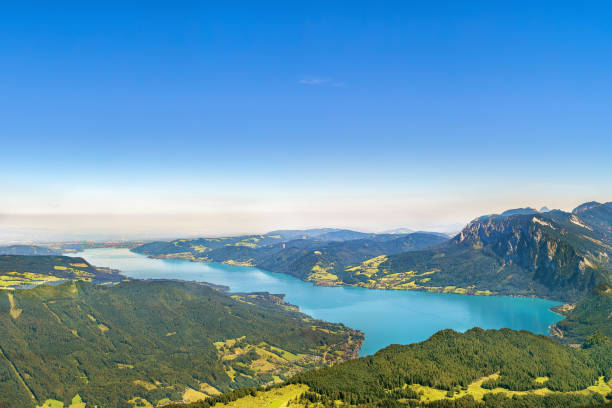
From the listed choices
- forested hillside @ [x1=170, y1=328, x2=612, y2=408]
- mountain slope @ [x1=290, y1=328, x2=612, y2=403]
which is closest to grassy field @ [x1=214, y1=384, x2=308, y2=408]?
forested hillside @ [x1=170, y1=328, x2=612, y2=408]

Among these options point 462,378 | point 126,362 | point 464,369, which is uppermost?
point 464,369

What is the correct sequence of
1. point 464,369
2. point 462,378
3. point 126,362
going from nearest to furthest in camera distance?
point 462,378 → point 464,369 → point 126,362

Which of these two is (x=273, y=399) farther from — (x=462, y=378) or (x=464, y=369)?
(x=464, y=369)

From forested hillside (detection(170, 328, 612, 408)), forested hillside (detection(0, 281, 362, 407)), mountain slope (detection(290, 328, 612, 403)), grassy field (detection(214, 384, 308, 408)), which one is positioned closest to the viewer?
grassy field (detection(214, 384, 308, 408))

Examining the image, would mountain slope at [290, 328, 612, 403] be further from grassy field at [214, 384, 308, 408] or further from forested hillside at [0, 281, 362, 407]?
forested hillside at [0, 281, 362, 407]

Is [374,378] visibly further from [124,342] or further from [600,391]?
[124,342]

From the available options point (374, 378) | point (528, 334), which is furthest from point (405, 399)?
point (528, 334)

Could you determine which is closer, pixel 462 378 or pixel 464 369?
pixel 462 378

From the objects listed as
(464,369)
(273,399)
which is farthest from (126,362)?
(464,369)

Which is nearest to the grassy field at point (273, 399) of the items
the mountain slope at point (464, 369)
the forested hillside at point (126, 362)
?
the mountain slope at point (464, 369)

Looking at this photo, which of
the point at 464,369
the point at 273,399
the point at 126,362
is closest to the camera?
the point at 273,399

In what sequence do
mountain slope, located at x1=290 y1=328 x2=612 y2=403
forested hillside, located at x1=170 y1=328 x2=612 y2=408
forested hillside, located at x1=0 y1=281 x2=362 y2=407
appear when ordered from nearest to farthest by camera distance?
forested hillside, located at x1=170 y1=328 x2=612 y2=408, mountain slope, located at x1=290 y1=328 x2=612 y2=403, forested hillside, located at x1=0 y1=281 x2=362 y2=407
